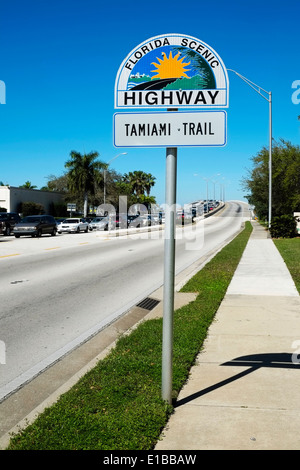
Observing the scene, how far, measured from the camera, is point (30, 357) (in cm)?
611

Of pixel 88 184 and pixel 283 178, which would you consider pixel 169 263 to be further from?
pixel 88 184

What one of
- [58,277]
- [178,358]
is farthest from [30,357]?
[58,277]

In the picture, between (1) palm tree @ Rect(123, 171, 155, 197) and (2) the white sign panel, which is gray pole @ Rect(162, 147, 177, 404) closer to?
(2) the white sign panel

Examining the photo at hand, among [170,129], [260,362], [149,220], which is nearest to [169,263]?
[170,129]

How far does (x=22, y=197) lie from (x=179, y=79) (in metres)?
54.9

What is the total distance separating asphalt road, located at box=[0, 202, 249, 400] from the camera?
20.6ft

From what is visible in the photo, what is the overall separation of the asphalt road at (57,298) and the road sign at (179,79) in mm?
3363

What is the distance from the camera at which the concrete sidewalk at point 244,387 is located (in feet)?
11.9

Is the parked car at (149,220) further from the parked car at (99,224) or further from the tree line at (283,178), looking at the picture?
the tree line at (283,178)

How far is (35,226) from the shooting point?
30844 millimetres

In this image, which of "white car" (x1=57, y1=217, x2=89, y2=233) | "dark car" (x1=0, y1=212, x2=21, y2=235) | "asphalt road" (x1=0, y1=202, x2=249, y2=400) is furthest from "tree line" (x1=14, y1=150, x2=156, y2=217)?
"asphalt road" (x1=0, y1=202, x2=249, y2=400)

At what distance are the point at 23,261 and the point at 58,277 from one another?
4037 millimetres

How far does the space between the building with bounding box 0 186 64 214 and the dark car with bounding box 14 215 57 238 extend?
2172 centimetres

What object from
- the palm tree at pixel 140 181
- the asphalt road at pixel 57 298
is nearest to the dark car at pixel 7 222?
the asphalt road at pixel 57 298
